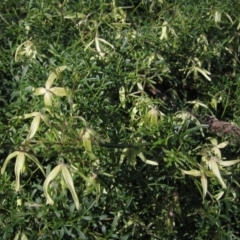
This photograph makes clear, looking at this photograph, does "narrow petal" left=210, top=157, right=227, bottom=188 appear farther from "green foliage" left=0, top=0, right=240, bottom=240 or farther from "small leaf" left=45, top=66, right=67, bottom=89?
"small leaf" left=45, top=66, right=67, bottom=89

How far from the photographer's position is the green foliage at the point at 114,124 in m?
1.26

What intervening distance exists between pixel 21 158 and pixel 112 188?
28 cm

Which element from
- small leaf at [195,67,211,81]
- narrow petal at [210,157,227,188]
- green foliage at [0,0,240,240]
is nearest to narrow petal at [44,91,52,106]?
green foliage at [0,0,240,240]

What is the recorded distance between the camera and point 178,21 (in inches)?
71.7

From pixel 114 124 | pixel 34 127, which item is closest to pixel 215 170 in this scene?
pixel 114 124

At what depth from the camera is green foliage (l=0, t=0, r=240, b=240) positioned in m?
1.26

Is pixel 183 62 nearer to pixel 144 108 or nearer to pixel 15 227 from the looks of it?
pixel 144 108

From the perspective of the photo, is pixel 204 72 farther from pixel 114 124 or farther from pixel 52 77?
pixel 52 77

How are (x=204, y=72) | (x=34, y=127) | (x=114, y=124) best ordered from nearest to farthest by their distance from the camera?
(x=34, y=127) → (x=114, y=124) → (x=204, y=72)

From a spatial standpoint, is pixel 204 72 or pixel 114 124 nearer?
pixel 114 124

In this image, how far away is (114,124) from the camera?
1.44m

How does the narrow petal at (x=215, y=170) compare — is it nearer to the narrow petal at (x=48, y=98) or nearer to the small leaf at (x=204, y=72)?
the narrow petal at (x=48, y=98)

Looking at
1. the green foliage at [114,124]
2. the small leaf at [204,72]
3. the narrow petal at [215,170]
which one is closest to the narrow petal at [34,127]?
the green foliage at [114,124]

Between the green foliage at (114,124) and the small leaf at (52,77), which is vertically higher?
the small leaf at (52,77)
